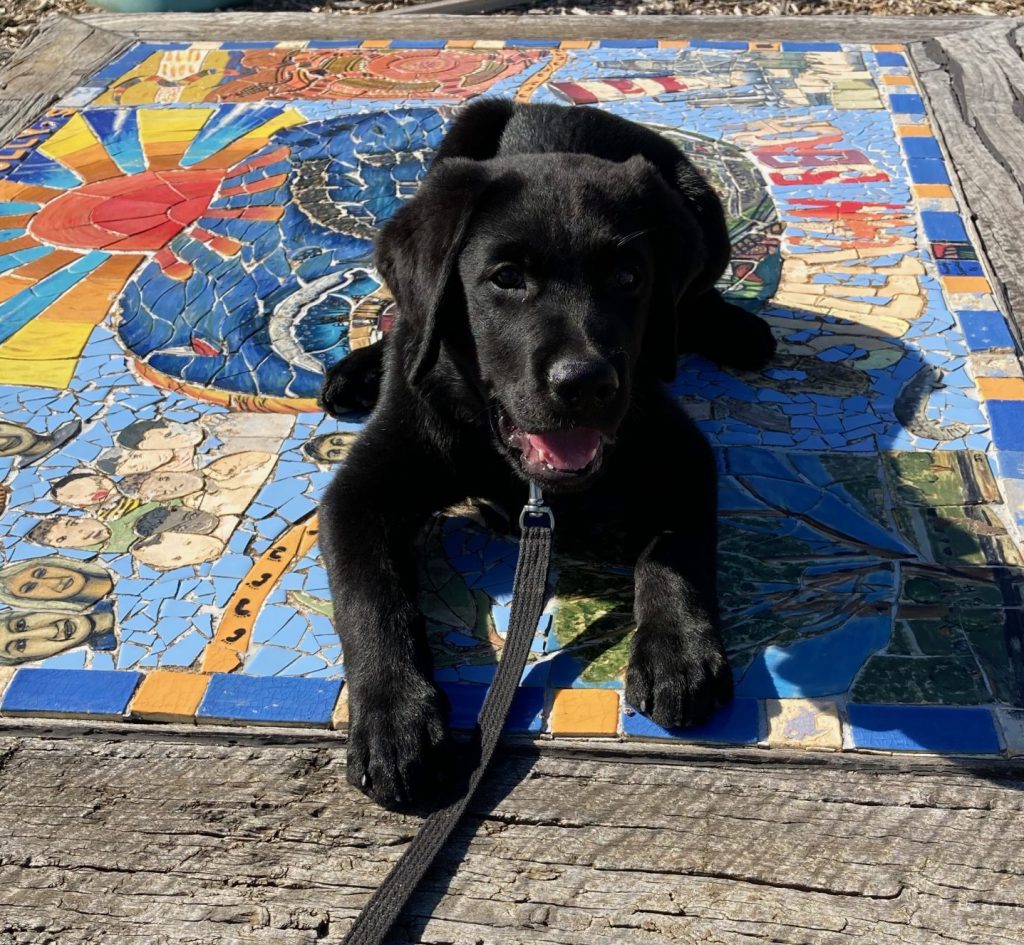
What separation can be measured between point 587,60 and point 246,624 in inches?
156

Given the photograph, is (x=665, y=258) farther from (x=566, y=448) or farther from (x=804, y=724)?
(x=804, y=724)

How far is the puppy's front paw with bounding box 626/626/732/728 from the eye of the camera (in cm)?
227

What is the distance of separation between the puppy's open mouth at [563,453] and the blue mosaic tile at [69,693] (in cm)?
92

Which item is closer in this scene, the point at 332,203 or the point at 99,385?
the point at 99,385

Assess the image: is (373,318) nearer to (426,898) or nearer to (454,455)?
(454,455)

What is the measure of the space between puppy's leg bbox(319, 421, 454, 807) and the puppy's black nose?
51cm

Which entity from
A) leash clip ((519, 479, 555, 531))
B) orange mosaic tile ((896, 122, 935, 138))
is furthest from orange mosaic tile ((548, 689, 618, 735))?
orange mosaic tile ((896, 122, 935, 138))

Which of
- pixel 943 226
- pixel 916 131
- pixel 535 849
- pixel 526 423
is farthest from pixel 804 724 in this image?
pixel 916 131

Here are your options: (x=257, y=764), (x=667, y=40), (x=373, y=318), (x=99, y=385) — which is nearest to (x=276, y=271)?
(x=373, y=318)

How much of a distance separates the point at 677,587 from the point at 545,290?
67cm

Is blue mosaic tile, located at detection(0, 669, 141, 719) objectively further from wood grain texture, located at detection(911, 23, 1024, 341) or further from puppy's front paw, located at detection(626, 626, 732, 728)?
wood grain texture, located at detection(911, 23, 1024, 341)

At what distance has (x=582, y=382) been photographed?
7.73 feet

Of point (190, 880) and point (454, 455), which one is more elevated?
point (454, 455)

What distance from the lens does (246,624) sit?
262 centimetres
